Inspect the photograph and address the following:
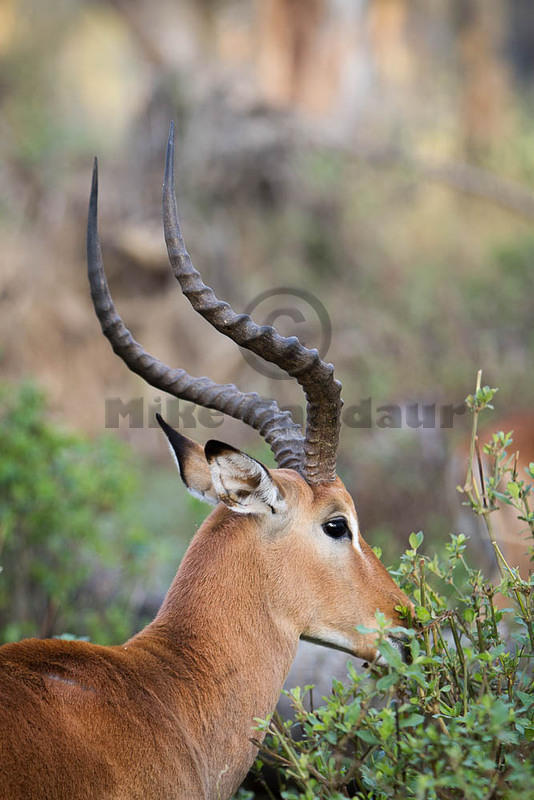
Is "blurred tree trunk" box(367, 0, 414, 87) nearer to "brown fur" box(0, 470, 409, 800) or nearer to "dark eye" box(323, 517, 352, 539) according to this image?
"dark eye" box(323, 517, 352, 539)

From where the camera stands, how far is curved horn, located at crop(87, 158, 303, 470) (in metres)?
3.58

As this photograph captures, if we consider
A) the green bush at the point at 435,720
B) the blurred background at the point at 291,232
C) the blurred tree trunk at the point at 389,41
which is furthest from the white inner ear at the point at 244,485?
the blurred tree trunk at the point at 389,41

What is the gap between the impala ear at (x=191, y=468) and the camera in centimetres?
342

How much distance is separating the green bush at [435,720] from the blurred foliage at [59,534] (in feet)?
10.0

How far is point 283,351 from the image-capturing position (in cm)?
327

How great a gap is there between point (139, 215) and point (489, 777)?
11147 millimetres

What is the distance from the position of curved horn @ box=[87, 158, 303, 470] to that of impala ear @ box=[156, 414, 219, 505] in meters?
0.24

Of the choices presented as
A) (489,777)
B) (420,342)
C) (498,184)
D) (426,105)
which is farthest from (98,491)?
(426,105)

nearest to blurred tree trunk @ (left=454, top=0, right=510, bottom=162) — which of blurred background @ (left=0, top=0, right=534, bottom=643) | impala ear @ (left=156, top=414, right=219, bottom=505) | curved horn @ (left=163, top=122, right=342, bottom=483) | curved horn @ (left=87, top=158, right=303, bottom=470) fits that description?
blurred background @ (left=0, top=0, right=534, bottom=643)

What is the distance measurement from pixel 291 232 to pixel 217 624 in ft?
37.8

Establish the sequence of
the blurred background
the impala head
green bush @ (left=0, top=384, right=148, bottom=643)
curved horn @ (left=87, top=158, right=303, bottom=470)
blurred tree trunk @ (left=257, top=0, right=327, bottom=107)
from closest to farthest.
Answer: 1. the impala head
2. curved horn @ (left=87, top=158, right=303, bottom=470)
3. green bush @ (left=0, top=384, right=148, bottom=643)
4. the blurred background
5. blurred tree trunk @ (left=257, top=0, right=327, bottom=107)

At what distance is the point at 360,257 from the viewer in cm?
1442

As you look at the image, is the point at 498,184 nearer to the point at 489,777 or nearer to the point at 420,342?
the point at 420,342

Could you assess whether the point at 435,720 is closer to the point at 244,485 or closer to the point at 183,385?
the point at 244,485
